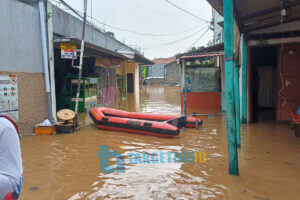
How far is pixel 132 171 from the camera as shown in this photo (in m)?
4.29

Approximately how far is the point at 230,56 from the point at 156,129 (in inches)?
135

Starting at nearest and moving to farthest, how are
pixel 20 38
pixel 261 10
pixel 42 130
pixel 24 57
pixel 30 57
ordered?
pixel 261 10
pixel 20 38
pixel 24 57
pixel 30 57
pixel 42 130

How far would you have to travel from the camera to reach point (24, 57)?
22.6ft

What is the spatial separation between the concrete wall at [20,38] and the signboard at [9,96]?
0.93 feet

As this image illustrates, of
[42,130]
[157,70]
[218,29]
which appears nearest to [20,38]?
[42,130]

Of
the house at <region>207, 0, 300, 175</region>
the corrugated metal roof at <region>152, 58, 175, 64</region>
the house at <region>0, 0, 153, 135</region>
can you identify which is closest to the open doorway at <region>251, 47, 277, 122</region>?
the house at <region>207, 0, 300, 175</region>

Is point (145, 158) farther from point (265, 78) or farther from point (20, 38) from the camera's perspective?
point (265, 78)

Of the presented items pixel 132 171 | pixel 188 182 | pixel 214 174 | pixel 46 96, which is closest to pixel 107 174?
pixel 132 171

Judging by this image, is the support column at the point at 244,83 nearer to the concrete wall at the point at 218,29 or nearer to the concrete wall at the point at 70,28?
the concrete wall at the point at 70,28

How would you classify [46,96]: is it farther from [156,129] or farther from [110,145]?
[156,129]

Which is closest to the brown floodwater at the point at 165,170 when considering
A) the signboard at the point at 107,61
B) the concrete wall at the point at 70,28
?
the concrete wall at the point at 70,28

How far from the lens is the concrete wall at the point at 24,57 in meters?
6.32

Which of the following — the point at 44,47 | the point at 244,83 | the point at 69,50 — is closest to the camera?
the point at 44,47

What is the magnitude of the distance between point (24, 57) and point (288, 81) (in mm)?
7692
